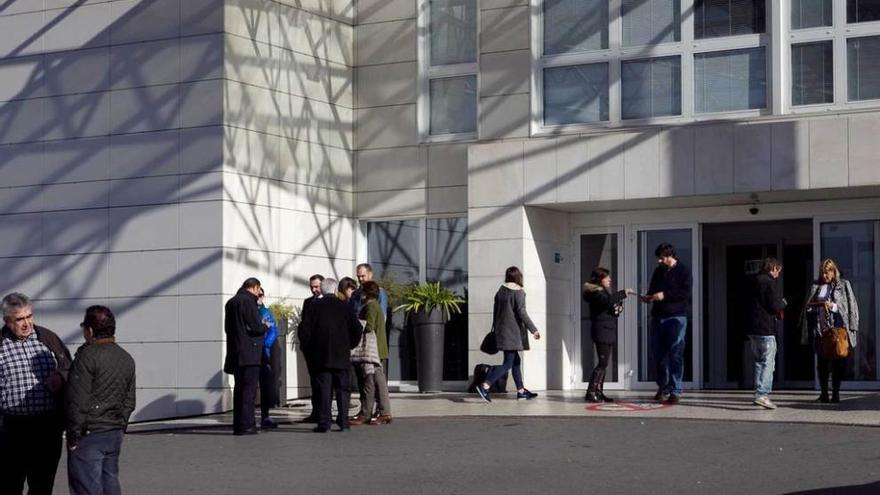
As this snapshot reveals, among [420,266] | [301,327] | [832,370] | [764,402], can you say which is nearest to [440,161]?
[420,266]

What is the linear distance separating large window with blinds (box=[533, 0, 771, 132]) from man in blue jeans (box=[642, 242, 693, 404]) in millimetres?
3516

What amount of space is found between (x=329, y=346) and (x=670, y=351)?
4375 millimetres

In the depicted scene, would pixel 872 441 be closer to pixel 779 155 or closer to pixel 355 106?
pixel 779 155

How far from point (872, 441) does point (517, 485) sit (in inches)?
157

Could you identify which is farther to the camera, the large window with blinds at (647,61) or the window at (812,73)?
the large window with blinds at (647,61)

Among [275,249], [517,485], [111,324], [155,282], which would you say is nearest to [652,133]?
[275,249]

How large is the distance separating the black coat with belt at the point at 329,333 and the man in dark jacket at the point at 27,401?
247 inches

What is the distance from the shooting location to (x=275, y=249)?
73.4 ft

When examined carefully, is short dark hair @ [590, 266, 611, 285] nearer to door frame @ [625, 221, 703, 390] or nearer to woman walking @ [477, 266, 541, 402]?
woman walking @ [477, 266, 541, 402]

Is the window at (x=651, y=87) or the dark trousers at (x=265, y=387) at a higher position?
the window at (x=651, y=87)

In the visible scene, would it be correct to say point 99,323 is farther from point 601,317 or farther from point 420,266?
point 420,266

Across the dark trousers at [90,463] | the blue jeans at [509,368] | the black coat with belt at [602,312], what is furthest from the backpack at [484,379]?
the dark trousers at [90,463]

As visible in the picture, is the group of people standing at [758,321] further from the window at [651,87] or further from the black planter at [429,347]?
the black planter at [429,347]

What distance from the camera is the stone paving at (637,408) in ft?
54.3
